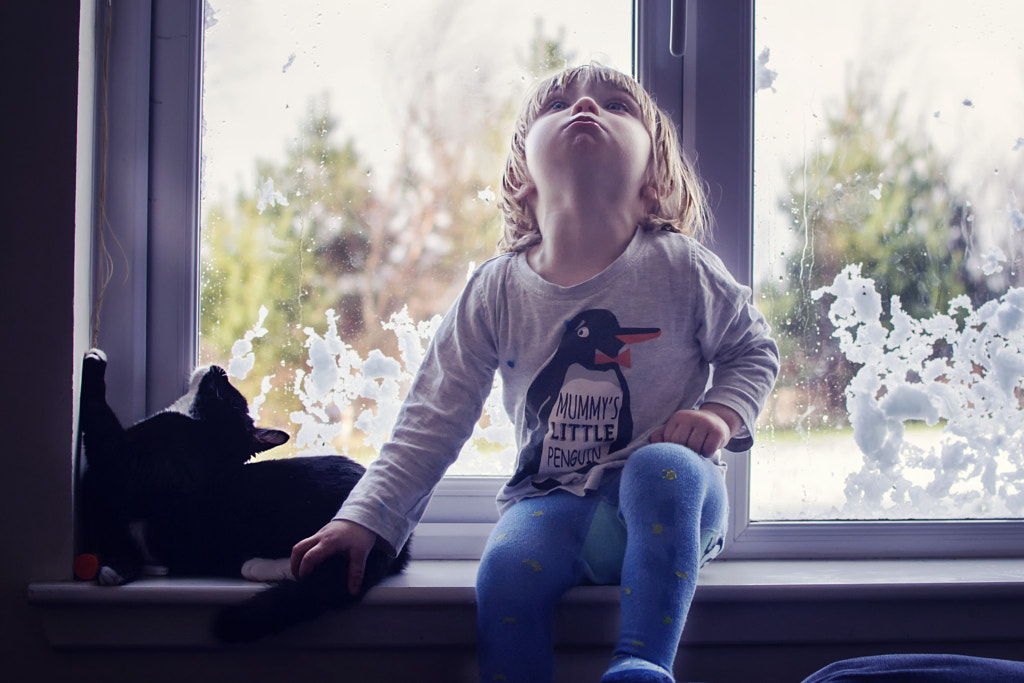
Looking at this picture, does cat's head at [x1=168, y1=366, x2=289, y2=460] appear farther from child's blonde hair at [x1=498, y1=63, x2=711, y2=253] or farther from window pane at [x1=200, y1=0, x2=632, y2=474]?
child's blonde hair at [x1=498, y1=63, x2=711, y2=253]

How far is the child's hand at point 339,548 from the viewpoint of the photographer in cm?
73

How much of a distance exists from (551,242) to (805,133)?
0.45m

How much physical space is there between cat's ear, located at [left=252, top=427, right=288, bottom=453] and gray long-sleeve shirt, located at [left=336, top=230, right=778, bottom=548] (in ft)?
0.49

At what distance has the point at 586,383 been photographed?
80 centimetres

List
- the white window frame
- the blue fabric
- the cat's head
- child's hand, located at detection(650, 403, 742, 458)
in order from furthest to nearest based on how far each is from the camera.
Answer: the white window frame → the cat's head → child's hand, located at detection(650, 403, 742, 458) → the blue fabric

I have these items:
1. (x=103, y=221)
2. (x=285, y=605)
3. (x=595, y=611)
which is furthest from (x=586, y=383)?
(x=103, y=221)

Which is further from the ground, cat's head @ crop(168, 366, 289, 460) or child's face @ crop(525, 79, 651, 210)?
child's face @ crop(525, 79, 651, 210)

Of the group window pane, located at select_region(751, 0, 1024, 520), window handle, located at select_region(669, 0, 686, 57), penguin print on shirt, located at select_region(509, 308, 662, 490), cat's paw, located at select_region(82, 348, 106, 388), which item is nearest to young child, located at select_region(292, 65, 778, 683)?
penguin print on shirt, located at select_region(509, 308, 662, 490)

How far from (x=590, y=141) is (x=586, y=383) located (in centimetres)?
29

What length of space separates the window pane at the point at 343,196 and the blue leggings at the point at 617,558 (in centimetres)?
29

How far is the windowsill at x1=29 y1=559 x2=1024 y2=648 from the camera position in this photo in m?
0.77

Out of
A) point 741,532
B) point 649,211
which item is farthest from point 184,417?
point 741,532

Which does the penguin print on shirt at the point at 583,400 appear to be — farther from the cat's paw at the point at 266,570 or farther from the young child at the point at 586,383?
the cat's paw at the point at 266,570

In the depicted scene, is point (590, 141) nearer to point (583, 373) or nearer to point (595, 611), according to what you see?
point (583, 373)
